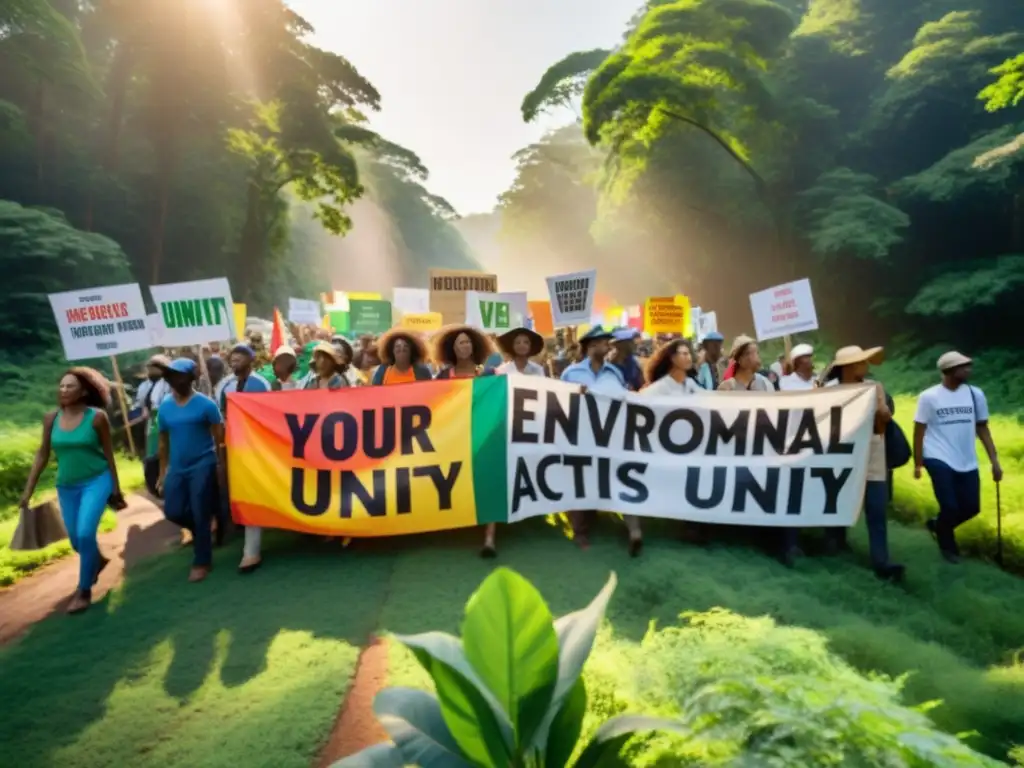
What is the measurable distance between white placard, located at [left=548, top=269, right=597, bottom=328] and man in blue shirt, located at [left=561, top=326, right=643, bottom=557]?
317 centimetres

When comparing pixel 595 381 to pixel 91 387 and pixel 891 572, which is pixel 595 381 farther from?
pixel 91 387

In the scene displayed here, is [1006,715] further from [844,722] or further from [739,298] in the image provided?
[739,298]

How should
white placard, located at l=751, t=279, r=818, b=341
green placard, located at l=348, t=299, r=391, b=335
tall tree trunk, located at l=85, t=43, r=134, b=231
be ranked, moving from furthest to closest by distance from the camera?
tall tree trunk, located at l=85, t=43, r=134, b=231 < green placard, located at l=348, t=299, r=391, b=335 < white placard, located at l=751, t=279, r=818, b=341

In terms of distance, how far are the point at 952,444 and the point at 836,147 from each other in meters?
23.3

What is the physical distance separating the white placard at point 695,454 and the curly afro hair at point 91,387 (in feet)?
10.2

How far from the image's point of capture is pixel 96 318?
7.91 metres

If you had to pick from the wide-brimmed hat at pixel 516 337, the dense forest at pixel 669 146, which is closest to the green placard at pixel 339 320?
the dense forest at pixel 669 146

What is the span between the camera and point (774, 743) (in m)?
1.90

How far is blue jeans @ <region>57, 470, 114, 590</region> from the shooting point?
191 inches

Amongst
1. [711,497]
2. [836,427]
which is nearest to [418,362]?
[711,497]

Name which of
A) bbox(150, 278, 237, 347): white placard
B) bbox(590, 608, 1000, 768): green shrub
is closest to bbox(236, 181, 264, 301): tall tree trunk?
bbox(150, 278, 237, 347): white placard

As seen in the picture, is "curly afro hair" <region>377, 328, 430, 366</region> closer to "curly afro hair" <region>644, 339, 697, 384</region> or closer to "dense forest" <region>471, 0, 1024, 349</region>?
"curly afro hair" <region>644, 339, 697, 384</region>

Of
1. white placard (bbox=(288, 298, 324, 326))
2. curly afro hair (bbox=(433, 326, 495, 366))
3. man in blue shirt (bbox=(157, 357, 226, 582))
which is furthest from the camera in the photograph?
white placard (bbox=(288, 298, 324, 326))

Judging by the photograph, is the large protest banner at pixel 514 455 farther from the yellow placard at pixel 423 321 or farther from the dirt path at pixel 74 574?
the yellow placard at pixel 423 321
